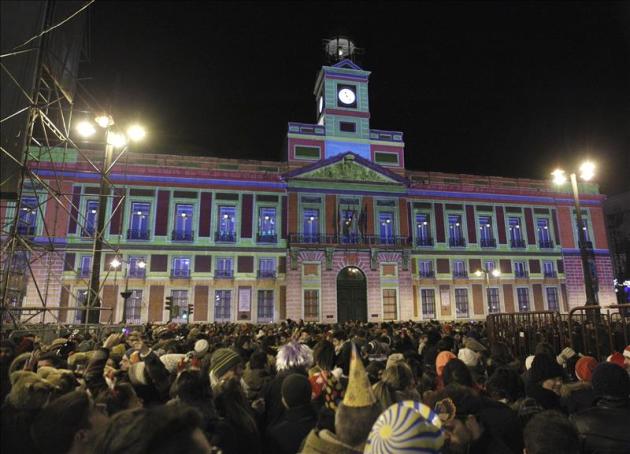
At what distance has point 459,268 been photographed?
34.8 m

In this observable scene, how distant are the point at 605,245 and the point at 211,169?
3626 centimetres

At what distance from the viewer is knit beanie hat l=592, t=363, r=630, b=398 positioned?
3160 mm

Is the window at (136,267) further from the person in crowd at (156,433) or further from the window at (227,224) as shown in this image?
the person in crowd at (156,433)

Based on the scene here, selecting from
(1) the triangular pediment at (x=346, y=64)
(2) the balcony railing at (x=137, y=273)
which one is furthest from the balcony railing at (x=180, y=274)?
(1) the triangular pediment at (x=346, y=64)

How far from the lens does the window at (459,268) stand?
113 ft

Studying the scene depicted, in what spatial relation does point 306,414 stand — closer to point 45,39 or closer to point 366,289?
point 45,39

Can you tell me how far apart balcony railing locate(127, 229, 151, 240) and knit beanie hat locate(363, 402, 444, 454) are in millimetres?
31291

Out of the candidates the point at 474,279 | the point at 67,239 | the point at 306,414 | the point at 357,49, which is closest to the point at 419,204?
the point at 474,279

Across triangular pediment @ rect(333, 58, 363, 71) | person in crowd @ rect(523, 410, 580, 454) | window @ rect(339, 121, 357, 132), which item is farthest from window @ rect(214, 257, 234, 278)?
person in crowd @ rect(523, 410, 580, 454)

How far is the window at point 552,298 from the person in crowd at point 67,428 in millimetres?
40065

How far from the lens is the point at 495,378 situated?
439 centimetres

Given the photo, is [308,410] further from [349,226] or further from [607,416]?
[349,226]

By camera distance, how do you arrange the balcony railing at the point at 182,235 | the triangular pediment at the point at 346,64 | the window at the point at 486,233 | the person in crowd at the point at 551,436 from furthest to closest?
the triangular pediment at the point at 346,64 < the window at the point at 486,233 < the balcony railing at the point at 182,235 < the person in crowd at the point at 551,436

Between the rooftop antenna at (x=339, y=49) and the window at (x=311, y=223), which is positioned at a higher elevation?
the rooftop antenna at (x=339, y=49)
